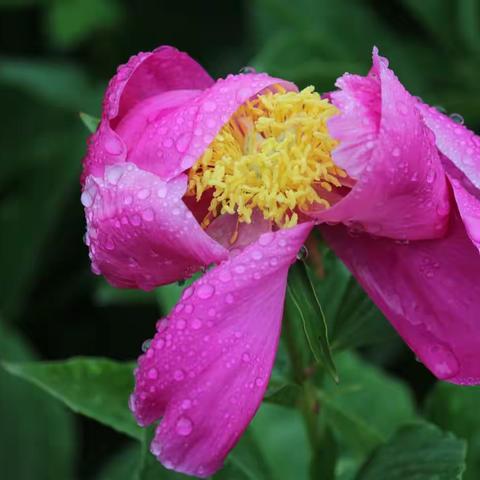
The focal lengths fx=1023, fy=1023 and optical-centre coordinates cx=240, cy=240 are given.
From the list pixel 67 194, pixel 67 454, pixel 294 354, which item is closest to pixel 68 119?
pixel 67 194

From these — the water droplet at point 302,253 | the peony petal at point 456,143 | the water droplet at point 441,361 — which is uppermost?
the peony petal at point 456,143

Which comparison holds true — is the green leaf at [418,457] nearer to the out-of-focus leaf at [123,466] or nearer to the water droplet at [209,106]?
the water droplet at [209,106]

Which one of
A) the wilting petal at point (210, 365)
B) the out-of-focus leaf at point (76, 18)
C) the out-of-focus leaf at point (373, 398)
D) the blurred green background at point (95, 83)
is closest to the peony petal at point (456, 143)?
the wilting petal at point (210, 365)

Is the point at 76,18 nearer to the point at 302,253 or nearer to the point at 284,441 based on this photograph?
the point at 284,441

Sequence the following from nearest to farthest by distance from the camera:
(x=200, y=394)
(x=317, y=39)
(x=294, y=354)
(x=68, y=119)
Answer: (x=200, y=394), (x=294, y=354), (x=317, y=39), (x=68, y=119)

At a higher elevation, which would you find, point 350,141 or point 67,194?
point 350,141

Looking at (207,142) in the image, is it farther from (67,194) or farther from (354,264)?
(67,194)

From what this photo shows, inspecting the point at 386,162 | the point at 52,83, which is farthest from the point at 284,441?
the point at 52,83
